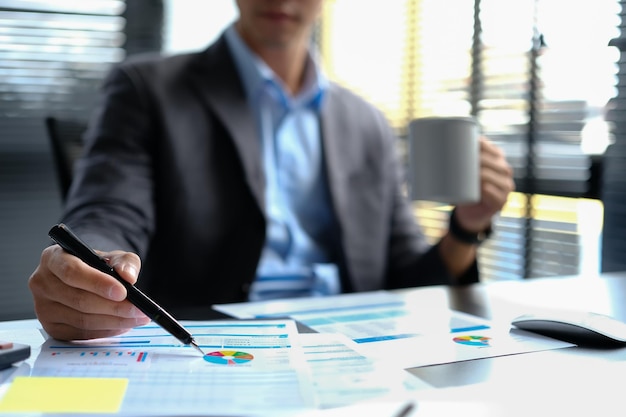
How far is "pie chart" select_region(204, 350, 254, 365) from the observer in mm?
617

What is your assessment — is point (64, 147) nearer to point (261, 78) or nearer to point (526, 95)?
point (261, 78)

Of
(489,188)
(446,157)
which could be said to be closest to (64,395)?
(446,157)

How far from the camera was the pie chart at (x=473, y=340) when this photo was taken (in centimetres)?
72

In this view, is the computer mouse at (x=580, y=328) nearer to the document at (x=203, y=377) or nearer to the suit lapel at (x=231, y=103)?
the document at (x=203, y=377)

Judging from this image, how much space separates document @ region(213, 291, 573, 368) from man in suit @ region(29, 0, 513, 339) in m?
0.27

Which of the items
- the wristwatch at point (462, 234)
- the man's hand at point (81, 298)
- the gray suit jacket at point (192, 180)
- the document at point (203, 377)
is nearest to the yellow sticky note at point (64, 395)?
the document at point (203, 377)

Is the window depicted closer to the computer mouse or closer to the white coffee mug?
the white coffee mug

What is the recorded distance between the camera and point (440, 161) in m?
1.05

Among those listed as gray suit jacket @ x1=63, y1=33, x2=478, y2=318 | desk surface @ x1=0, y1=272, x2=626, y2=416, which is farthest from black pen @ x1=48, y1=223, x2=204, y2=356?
gray suit jacket @ x1=63, y1=33, x2=478, y2=318

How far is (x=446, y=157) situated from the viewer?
1.05 metres

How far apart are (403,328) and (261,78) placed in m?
0.77

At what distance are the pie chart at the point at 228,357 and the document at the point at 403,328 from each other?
Answer: 12 cm

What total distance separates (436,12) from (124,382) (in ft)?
6.80

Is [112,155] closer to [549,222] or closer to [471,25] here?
[549,222]
